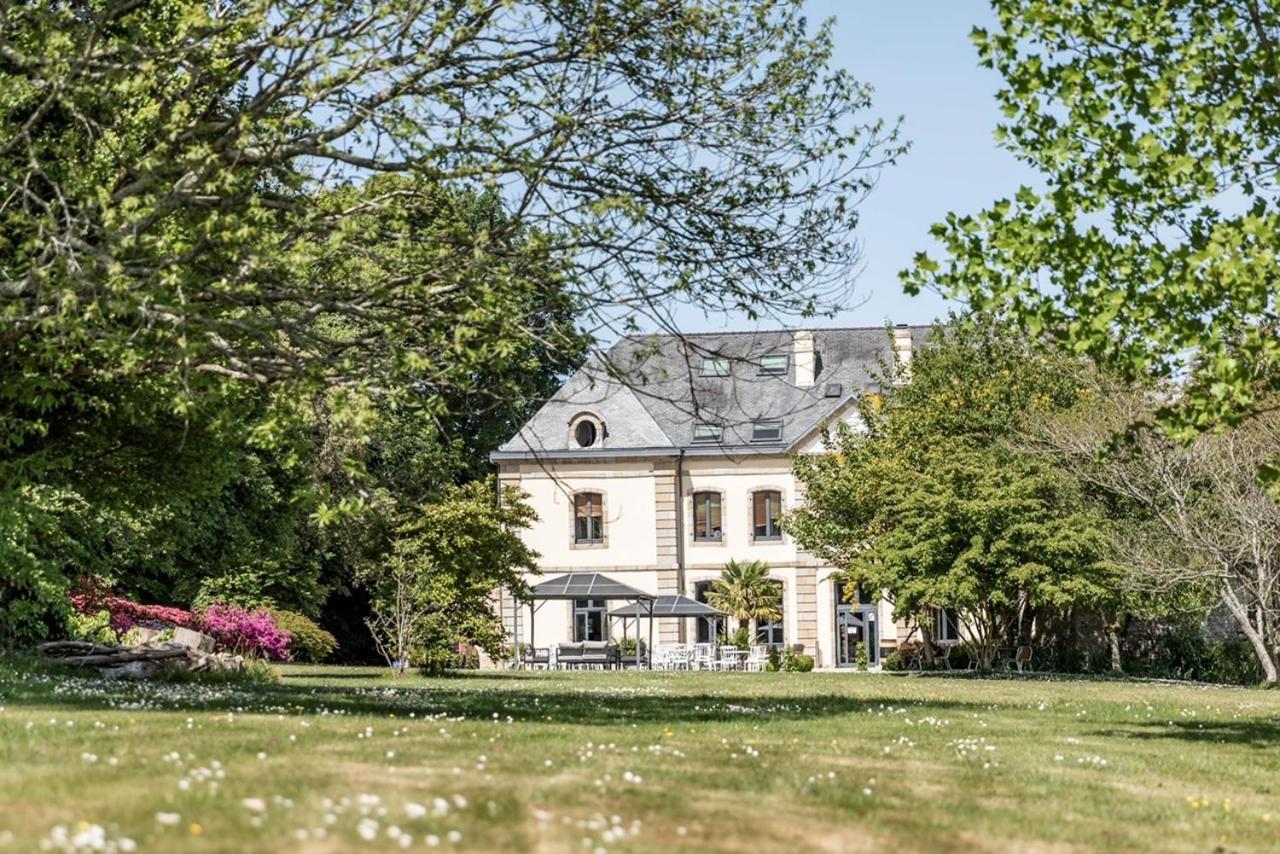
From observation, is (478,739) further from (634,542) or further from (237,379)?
(634,542)

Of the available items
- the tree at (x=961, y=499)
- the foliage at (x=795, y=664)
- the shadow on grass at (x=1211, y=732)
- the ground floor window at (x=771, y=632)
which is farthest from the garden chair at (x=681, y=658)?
the shadow on grass at (x=1211, y=732)

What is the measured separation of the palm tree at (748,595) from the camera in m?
56.5

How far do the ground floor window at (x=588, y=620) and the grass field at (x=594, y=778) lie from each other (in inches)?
1540

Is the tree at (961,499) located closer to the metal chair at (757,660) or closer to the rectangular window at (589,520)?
the metal chair at (757,660)

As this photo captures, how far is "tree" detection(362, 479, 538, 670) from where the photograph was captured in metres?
34.6

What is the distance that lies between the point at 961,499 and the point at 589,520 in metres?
21.8

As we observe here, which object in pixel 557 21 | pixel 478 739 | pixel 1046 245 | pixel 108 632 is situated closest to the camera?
pixel 478 739

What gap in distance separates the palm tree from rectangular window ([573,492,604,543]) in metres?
4.74

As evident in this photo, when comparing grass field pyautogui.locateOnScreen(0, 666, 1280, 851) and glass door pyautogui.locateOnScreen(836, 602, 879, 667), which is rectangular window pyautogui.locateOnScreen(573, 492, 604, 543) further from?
grass field pyautogui.locateOnScreen(0, 666, 1280, 851)

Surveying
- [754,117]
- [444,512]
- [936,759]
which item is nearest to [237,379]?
[754,117]

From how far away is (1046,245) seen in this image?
46.2ft

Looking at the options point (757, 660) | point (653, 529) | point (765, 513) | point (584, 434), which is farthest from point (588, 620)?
point (757, 660)

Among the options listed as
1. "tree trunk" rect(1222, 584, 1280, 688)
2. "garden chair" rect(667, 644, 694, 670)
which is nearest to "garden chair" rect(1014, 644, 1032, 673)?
"tree trunk" rect(1222, 584, 1280, 688)

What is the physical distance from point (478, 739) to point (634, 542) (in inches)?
1822
